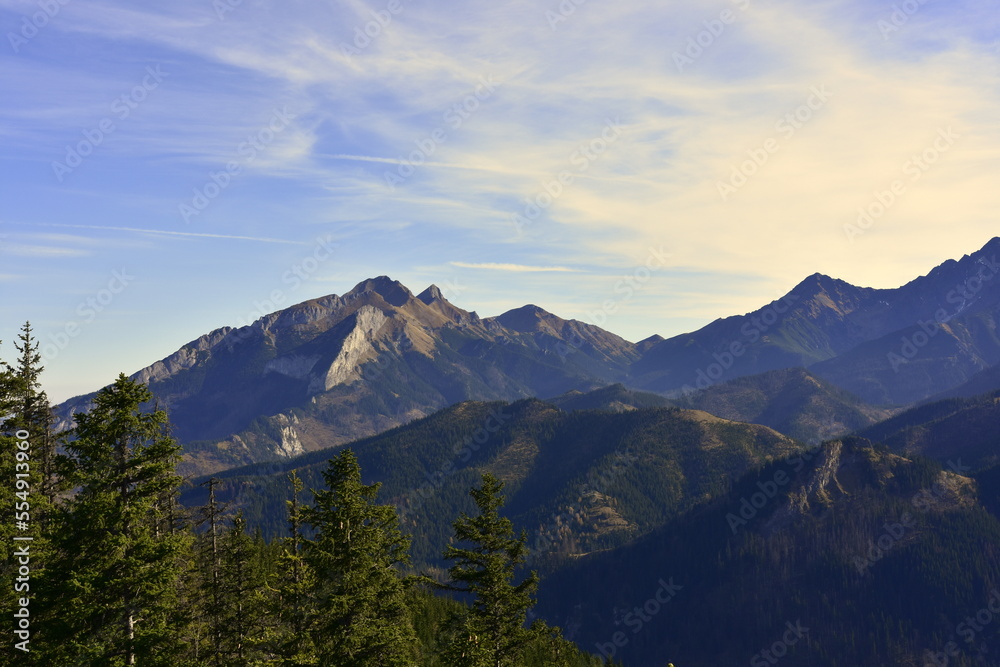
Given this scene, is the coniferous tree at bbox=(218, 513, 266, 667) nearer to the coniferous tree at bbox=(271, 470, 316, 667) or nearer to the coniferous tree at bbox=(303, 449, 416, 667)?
the coniferous tree at bbox=(271, 470, 316, 667)

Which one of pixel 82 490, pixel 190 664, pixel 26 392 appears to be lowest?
pixel 190 664

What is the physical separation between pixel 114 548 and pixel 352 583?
10.8 meters

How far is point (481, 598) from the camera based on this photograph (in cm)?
4022

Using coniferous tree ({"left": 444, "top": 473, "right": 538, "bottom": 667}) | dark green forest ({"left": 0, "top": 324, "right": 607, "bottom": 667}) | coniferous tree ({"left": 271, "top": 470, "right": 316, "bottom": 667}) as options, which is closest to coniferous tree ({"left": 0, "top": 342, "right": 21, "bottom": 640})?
dark green forest ({"left": 0, "top": 324, "right": 607, "bottom": 667})

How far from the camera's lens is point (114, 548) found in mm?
26734

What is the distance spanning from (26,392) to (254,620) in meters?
19.6

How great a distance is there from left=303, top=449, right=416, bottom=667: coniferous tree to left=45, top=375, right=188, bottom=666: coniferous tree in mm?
7660

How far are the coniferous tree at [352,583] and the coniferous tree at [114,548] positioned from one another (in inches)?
302

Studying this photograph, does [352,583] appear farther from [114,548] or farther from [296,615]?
[114,548]

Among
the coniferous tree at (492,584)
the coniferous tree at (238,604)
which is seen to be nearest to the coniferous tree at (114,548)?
the coniferous tree at (492,584)

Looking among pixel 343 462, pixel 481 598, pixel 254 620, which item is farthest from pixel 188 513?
pixel 481 598

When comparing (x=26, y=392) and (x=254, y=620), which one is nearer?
(x=26, y=392)

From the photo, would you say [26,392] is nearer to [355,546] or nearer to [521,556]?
[355,546]

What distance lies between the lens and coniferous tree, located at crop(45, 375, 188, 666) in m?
26.2
